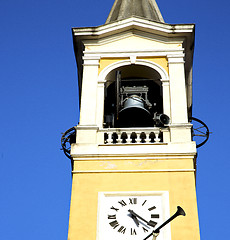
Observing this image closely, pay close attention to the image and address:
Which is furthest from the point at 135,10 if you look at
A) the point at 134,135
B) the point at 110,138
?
the point at 110,138

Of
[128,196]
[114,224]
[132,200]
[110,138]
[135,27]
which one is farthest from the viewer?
[135,27]

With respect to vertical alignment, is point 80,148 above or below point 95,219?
above

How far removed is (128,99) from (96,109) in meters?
0.93

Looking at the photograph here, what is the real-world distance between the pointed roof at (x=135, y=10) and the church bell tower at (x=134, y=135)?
0.22 feet

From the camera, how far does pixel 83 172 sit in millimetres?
15789

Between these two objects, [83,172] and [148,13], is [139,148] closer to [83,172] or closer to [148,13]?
[83,172]

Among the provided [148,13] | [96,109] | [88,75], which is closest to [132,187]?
[96,109]

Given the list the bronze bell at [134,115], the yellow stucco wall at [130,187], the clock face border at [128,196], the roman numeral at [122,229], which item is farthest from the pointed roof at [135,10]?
the roman numeral at [122,229]

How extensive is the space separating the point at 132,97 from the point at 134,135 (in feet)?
4.41

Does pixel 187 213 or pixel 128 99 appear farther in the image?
pixel 128 99

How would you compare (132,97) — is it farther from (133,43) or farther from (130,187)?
(130,187)

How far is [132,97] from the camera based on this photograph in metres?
17.6

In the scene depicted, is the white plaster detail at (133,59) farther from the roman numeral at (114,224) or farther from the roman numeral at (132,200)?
the roman numeral at (114,224)

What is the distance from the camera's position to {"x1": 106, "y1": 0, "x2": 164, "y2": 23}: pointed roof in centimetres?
2102
